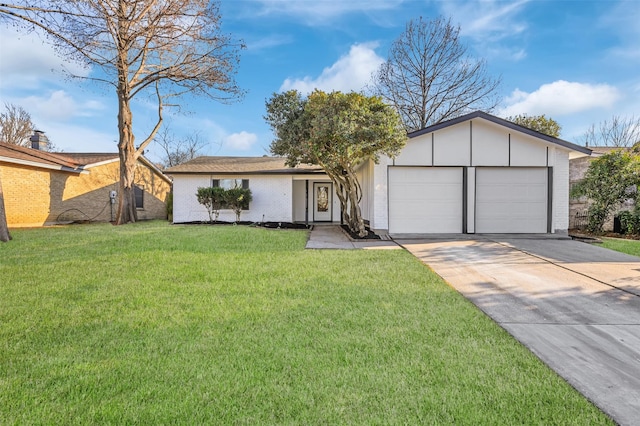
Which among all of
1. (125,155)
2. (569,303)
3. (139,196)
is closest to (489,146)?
(569,303)

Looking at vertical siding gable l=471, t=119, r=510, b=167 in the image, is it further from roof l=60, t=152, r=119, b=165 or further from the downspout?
roof l=60, t=152, r=119, b=165

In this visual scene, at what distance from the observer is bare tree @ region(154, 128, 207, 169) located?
36656 millimetres

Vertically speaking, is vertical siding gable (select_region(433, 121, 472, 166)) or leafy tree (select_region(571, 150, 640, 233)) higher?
vertical siding gable (select_region(433, 121, 472, 166))

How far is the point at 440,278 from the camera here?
5.68m

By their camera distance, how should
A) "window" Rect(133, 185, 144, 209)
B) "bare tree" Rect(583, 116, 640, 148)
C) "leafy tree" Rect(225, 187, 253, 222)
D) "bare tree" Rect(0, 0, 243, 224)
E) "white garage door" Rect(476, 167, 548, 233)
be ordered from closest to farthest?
"white garage door" Rect(476, 167, 548, 233) → "bare tree" Rect(0, 0, 243, 224) → "leafy tree" Rect(225, 187, 253, 222) → "window" Rect(133, 185, 144, 209) → "bare tree" Rect(583, 116, 640, 148)

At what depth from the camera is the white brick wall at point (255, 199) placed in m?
16.8

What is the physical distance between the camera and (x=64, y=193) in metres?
16.6

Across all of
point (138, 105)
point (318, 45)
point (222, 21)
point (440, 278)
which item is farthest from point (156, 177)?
point (440, 278)

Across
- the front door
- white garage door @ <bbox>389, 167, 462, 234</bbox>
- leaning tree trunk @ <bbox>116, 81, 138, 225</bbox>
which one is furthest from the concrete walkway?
leaning tree trunk @ <bbox>116, 81, 138, 225</bbox>

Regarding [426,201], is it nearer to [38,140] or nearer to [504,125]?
[504,125]

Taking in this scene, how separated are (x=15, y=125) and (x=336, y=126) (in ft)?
107

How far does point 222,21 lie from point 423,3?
31.2ft

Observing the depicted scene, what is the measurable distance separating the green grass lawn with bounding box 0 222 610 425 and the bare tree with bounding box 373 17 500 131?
1783 centimetres

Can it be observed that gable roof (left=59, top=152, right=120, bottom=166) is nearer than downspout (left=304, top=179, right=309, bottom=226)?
Yes
